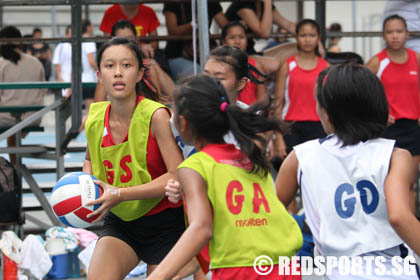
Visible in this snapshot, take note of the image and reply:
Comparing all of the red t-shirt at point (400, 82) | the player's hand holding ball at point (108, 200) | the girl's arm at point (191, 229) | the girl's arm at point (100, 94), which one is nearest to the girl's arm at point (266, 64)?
the red t-shirt at point (400, 82)

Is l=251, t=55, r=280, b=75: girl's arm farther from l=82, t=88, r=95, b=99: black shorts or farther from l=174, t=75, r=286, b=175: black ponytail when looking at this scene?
l=174, t=75, r=286, b=175: black ponytail

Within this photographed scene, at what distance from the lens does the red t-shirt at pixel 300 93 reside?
674cm

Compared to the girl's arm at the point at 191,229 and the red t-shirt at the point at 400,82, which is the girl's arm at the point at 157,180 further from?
the red t-shirt at the point at 400,82

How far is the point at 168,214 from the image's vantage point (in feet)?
13.2

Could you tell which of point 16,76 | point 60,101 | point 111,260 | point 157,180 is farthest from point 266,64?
point 111,260

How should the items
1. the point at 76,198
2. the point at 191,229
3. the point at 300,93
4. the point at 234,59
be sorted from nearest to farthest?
the point at 191,229 → the point at 76,198 → the point at 234,59 → the point at 300,93

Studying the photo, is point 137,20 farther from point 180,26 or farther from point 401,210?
point 401,210

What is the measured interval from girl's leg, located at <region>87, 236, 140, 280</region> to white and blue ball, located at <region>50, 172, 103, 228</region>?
0.47ft

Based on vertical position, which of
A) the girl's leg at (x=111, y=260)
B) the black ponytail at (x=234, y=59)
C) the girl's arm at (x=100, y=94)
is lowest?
the girl's leg at (x=111, y=260)

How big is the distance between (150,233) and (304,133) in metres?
3.05

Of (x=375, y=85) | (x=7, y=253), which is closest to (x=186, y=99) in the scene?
(x=375, y=85)

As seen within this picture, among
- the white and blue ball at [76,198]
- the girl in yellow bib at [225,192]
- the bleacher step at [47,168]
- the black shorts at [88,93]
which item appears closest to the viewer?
the girl in yellow bib at [225,192]

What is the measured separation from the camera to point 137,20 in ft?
23.5

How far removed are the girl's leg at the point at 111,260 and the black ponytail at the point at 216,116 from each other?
112cm
